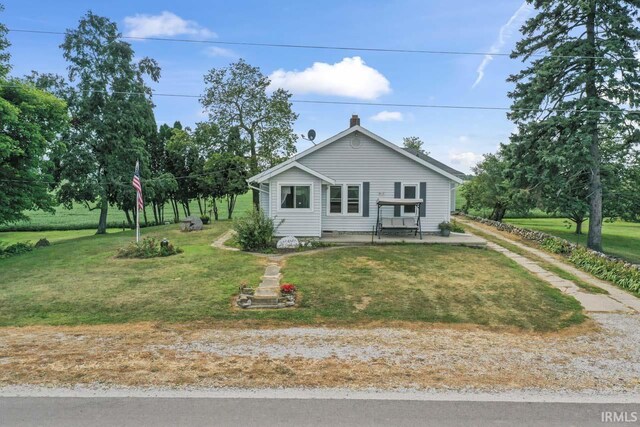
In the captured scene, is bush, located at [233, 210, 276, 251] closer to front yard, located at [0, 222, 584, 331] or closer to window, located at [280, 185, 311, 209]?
front yard, located at [0, 222, 584, 331]

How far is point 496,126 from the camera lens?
2247 centimetres

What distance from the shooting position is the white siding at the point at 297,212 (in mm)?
16703

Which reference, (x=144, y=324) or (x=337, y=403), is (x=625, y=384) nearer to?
(x=337, y=403)

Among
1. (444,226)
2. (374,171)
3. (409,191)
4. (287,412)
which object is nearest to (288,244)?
(374,171)

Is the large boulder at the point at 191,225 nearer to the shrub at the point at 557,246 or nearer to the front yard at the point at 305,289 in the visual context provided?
the front yard at the point at 305,289

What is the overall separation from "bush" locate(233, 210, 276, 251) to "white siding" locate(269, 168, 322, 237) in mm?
1608

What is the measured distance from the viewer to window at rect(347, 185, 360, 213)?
18.2 meters

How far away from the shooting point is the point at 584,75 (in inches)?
645

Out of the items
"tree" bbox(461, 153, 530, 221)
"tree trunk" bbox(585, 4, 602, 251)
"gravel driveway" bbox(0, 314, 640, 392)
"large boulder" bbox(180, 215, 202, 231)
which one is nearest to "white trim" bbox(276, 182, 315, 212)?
"large boulder" bbox(180, 215, 202, 231)

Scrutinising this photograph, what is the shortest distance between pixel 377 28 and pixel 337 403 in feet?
54.6

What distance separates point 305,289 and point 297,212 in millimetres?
7442

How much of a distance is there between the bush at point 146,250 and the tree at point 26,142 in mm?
8459

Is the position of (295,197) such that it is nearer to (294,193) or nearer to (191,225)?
(294,193)

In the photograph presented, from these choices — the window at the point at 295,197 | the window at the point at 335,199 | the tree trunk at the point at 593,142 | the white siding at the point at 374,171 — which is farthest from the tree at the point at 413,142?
the window at the point at 295,197
